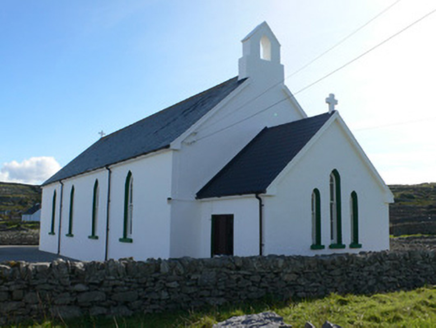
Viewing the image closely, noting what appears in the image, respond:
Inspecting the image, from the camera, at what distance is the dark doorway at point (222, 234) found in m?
15.1

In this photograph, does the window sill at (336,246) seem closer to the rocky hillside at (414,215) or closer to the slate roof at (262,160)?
the slate roof at (262,160)

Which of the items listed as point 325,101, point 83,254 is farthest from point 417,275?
point 83,254

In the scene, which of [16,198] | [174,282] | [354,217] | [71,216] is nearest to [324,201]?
[354,217]

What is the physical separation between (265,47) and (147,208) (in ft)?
29.0

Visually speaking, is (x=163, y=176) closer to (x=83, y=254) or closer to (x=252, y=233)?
(x=252, y=233)

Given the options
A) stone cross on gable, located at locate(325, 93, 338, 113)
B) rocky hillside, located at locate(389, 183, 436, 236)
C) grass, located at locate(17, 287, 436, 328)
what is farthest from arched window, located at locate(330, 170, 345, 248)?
rocky hillside, located at locate(389, 183, 436, 236)

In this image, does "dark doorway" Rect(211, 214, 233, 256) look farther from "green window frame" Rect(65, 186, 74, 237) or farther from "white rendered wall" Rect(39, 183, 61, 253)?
"white rendered wall" Rect(39, 183, 61, 253)

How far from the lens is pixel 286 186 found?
14102 millimetres

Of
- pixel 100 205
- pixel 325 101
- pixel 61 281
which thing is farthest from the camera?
pixel 100 205

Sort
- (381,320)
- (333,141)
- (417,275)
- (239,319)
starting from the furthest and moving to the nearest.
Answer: (333,141) → (417,275) → (381,320) → (239,319)

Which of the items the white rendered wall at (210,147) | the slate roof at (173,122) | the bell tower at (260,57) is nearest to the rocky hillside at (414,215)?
the slate roof at (173,122)

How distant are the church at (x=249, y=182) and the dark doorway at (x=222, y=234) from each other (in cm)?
4

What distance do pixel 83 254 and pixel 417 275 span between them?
1646 centimetres

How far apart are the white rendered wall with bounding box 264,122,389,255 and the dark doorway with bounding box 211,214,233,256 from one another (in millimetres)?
1896
